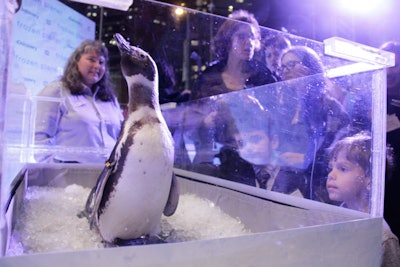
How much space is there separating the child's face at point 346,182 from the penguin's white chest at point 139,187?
0.41 metres

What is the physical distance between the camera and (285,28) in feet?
8.52

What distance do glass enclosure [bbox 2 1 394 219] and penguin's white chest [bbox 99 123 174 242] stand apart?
7.9 inches

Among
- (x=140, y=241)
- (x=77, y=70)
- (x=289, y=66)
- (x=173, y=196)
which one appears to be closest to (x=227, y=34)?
(x=289, y=66)

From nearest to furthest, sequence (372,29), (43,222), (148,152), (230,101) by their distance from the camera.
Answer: (148,152)
(43,222)
(230,101)
(372,29)

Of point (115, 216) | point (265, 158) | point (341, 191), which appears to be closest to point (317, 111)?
point (341, 191)

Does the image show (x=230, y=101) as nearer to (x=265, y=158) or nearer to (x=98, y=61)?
(x=265, y=158)

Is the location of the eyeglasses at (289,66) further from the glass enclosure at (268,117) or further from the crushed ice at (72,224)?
the crushed ice at (72,224)

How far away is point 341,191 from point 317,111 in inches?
8.0

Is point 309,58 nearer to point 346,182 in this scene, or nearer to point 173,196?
point 346,182

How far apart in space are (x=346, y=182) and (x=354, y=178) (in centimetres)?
3

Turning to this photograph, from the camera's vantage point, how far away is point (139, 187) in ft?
2.22

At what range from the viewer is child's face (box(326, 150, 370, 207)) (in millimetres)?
775

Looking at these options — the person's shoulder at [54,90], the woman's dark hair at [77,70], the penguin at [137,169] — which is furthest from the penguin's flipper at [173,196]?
the person's shoulder at [54,90]

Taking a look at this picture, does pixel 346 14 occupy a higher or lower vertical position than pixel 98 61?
higher
